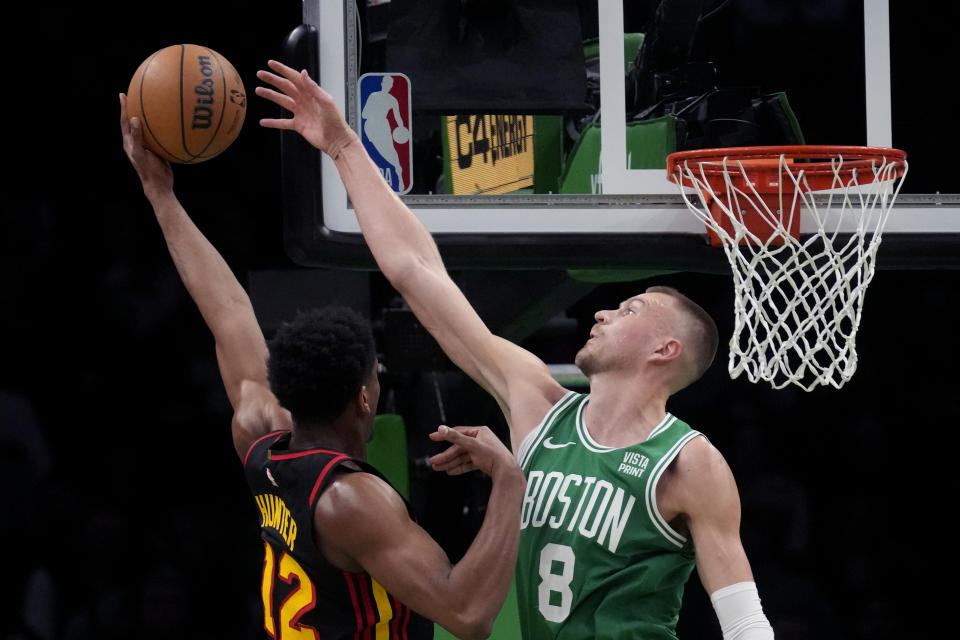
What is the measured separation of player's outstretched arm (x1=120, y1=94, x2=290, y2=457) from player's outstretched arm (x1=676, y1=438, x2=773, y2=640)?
3.60ft

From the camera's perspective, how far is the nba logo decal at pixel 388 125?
368 cm

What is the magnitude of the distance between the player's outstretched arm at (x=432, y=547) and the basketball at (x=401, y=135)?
143 centimetres

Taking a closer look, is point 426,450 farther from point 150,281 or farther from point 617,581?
point 617,581

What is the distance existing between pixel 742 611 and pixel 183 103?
6.19 ft

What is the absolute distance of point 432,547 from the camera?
252cm

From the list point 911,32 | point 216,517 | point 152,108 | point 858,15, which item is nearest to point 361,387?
point 152,108

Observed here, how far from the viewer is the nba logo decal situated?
12.1ft

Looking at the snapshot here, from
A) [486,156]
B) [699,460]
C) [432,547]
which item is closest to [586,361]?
[699,460]

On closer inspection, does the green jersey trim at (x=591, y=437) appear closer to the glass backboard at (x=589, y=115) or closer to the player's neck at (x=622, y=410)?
the player's neck at (x=622, y=410)

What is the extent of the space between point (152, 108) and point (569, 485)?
146 centimetres

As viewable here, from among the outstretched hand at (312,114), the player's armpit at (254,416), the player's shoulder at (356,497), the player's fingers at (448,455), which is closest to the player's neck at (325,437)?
the player's shoulder at (356,497)

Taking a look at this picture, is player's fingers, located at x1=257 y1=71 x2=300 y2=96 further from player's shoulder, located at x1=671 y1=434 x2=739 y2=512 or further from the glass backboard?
player's shoulder, located at x1=671 y1=434 x2=739 y2=512

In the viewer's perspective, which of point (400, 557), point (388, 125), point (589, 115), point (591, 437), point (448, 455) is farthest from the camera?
point (589, 115)

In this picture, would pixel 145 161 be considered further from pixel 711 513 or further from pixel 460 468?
pixel 711 513
